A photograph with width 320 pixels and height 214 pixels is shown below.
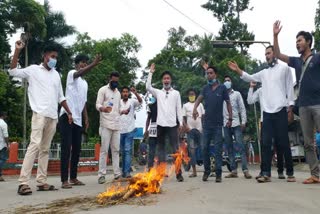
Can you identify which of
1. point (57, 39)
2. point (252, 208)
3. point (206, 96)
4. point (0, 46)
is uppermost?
point (57, 39)

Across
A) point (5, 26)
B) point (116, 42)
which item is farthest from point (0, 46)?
point (116, 42)

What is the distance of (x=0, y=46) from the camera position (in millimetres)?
35438

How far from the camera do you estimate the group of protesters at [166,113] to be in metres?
6.52

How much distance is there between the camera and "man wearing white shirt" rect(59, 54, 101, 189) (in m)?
7.14

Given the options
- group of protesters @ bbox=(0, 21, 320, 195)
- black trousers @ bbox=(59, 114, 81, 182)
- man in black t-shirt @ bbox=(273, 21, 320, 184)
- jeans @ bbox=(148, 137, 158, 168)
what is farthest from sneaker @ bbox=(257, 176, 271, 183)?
black trousers @ bbox=(59, 114, 81, 182)

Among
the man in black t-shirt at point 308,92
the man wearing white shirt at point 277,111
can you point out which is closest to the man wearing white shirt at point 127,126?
the man wearing white shirt at point 277,111

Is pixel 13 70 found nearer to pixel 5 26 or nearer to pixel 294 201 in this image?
pixel 294 201

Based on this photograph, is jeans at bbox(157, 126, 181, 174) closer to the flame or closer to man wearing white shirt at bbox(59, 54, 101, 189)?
man wearing white shirt at bbox(59, 54, 101, 189)

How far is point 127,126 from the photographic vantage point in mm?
9266

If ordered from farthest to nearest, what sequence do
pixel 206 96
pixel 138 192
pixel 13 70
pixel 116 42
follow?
pixel 116 42
pixel 206 96
pixel 13 70
pixel 138 192

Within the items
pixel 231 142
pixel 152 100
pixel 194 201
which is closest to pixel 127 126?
pixel 152 100

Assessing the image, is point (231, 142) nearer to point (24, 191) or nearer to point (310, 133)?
point (310, 133)

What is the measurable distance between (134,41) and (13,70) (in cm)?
4637

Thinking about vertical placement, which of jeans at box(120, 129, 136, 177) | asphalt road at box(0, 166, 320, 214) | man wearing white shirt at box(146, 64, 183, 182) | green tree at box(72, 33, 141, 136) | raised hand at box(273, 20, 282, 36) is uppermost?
green tree at box(72, 33, 141, 136)
